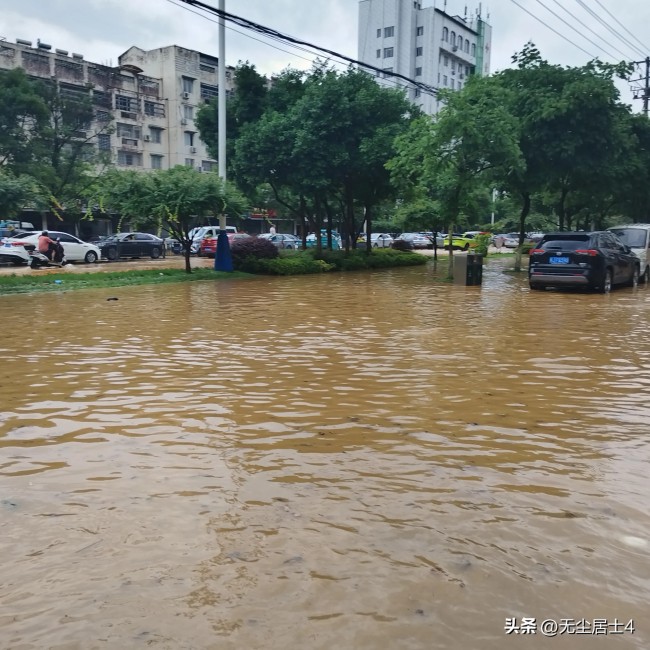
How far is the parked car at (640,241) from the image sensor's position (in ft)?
68.1

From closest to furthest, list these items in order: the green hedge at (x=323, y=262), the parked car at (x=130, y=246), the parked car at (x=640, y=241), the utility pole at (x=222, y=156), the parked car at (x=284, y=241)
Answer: the parked car at (x=640, y=241)
the utility pole at (x=222, y=156)
the green hedge at (x=323, y=262)
the parked car at (x=130, y=246)
the parked car at (x=284, y=241)

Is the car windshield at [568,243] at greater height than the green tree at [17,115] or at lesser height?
lesser

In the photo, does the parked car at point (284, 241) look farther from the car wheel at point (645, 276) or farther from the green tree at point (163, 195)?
the car wheel at point (645, 276)

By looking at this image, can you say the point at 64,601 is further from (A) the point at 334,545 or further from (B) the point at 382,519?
(B) the point at 382,519

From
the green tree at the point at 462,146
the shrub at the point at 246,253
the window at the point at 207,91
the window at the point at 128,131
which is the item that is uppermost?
the window at the point at 207,91

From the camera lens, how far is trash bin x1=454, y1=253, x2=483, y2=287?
65.7ft

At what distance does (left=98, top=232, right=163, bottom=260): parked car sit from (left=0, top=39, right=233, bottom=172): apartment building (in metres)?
21.1

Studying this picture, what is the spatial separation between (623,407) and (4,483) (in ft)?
16.9

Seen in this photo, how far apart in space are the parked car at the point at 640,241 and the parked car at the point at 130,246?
73.5 ft

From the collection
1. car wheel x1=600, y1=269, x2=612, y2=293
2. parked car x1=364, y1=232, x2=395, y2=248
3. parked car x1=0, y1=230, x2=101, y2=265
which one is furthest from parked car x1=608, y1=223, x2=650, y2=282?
parked car x1=364, y1=232, x2=395, y2=248

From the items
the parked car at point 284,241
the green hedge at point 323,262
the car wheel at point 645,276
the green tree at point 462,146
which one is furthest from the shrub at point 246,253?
the parked car at point 284,241

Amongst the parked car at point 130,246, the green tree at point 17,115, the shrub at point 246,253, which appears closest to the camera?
the shrub at point 246,253

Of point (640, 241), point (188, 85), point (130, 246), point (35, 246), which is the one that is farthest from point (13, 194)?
point (188, 85)

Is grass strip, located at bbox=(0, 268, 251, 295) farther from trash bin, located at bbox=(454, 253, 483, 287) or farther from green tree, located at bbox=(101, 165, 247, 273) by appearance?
trash bin, located at bbox=(454, 253, 483, 287)
